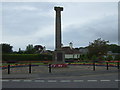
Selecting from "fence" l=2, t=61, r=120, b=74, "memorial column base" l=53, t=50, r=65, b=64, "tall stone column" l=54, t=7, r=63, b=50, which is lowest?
"fence" l=2, t=61, r=120, b=74

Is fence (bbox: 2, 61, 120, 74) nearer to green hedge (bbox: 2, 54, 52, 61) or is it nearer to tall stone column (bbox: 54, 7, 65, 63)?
tall stone column (bbox: 54, 7, 65, 63)

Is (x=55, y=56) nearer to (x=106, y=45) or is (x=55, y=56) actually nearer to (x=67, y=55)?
(x=106, y=45)

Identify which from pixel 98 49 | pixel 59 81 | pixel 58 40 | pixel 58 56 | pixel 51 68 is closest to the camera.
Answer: pixel 59 81

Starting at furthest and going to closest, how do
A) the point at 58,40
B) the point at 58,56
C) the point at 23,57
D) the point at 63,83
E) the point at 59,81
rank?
the point at 23,57 → the point at 58,40 → the point at 58,56 → the point at 59,81 → the point at 63,83

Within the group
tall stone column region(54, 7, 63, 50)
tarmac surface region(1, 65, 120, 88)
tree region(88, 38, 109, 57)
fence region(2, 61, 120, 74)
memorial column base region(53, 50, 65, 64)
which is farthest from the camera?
tree region(88, 38, 109, 57)

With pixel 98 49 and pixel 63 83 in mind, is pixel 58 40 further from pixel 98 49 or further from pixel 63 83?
pixel 98 49

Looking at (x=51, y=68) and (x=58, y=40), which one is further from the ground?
(x=58, y=40)

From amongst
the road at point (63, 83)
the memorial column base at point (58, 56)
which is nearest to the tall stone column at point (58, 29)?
the memorial column base at point (58, 56)

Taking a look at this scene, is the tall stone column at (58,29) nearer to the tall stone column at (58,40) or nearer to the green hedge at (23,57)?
the tall stone column at (58,40)

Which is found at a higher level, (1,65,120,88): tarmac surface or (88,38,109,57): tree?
(88,38,109,57): tree

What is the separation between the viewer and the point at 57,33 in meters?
26.7

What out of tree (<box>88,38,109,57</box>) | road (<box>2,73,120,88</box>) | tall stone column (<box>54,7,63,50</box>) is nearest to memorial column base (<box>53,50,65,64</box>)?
tall stone column (<box>54,7,63,50</box>)

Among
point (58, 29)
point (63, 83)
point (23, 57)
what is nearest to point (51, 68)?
point (58, 29)

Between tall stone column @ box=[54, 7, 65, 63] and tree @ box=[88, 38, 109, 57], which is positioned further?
tree @ box=[88, 38, 109, 57]
